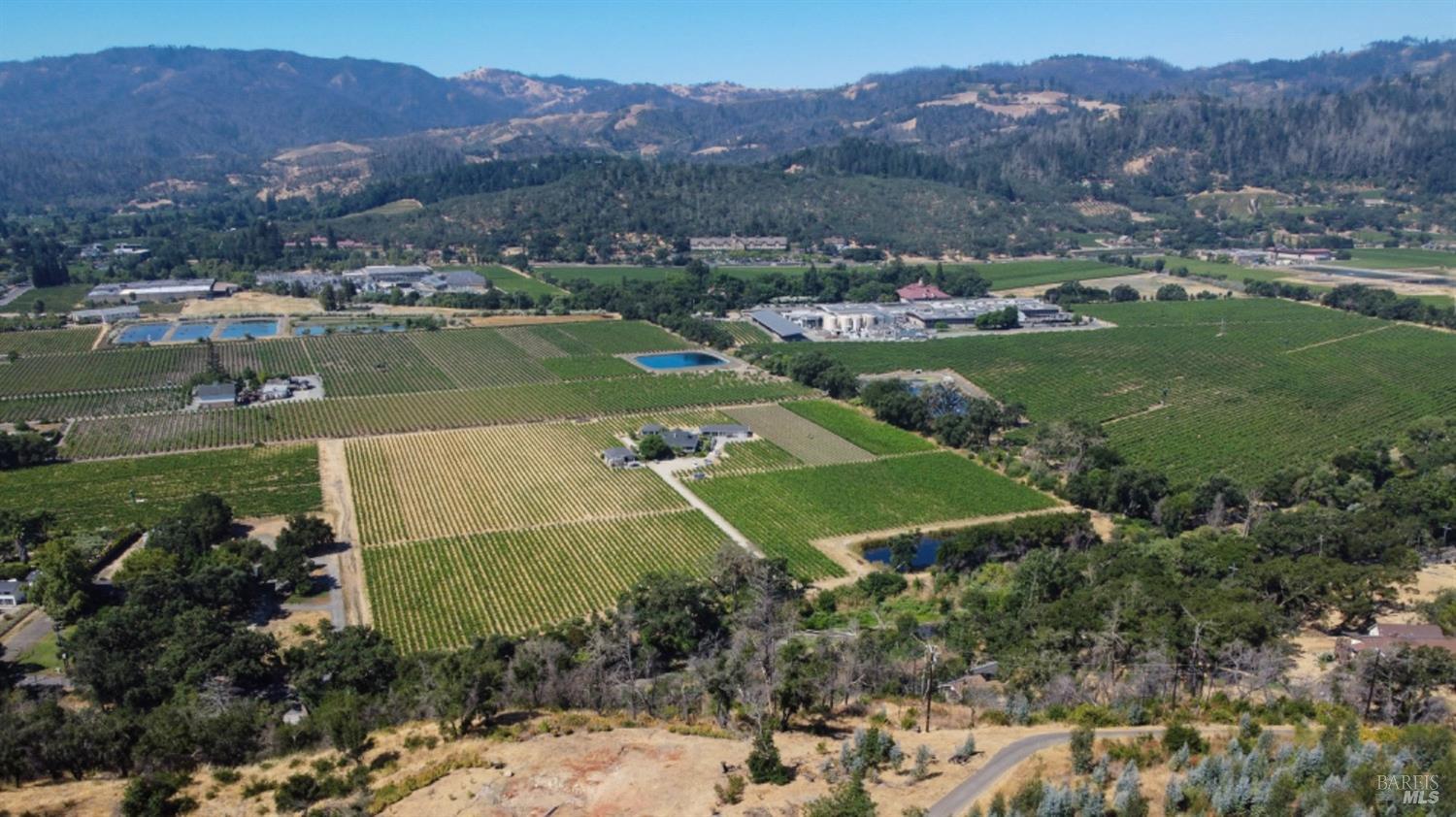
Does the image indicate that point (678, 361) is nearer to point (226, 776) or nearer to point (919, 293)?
point (919, 293)

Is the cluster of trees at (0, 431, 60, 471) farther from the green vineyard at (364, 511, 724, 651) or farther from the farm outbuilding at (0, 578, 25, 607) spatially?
the green vineyard at (364, 511, 724, 651)

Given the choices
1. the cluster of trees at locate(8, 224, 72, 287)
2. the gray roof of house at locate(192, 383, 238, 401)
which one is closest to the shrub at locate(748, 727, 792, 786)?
the gray roof of house at locate(192, 383, 238, 401)

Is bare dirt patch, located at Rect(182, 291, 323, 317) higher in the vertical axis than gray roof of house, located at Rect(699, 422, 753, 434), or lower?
higher

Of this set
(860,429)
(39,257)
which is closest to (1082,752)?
(860,429)

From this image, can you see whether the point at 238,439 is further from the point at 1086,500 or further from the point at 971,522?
the point at 1086,500

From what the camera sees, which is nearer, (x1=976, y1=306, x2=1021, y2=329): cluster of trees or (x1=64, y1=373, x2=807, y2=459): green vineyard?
(x1=64, y1=373, x2=807, y2=459): green vineyard

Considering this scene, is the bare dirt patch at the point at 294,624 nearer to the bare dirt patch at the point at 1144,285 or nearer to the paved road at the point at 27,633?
the paved road at the point at 27,633

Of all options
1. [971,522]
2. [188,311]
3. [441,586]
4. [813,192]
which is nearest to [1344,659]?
[971,522]

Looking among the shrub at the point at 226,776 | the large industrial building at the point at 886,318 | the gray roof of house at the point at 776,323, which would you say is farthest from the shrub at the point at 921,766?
the gray roof of house at the point at 776,323
